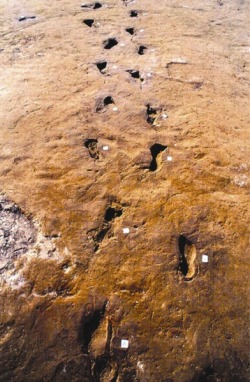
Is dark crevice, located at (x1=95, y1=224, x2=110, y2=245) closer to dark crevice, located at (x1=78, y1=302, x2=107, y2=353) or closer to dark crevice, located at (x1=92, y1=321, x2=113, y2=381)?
dark crevice, located at (x1=78, y1=302, x2=107, y2=353)

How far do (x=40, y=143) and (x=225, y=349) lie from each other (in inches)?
121

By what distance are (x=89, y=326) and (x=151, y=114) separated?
2.98m

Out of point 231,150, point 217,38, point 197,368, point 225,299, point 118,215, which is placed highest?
point 217,38

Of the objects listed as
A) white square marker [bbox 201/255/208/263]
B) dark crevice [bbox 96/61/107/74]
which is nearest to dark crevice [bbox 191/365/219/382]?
white square marker [bbox 201/255/208/263]

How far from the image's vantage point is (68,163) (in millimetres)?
3652

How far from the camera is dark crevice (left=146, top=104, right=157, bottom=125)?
13.9ft

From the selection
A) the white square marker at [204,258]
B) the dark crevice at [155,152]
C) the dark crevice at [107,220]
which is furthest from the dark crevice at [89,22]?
the white square marker at [204,258]

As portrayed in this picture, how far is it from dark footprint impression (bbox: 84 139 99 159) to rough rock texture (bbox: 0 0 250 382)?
2 centimetres

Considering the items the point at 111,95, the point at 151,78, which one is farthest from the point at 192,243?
the point at 151,78

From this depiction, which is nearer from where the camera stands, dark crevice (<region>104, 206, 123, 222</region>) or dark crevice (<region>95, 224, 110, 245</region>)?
dark crevice (<region>95, 224, 110, 245</region>)

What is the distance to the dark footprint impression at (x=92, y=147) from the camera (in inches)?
148

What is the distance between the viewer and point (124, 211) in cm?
321

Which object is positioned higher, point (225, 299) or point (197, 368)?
point (225, 299)

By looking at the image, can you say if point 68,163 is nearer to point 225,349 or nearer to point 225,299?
point 225,299
